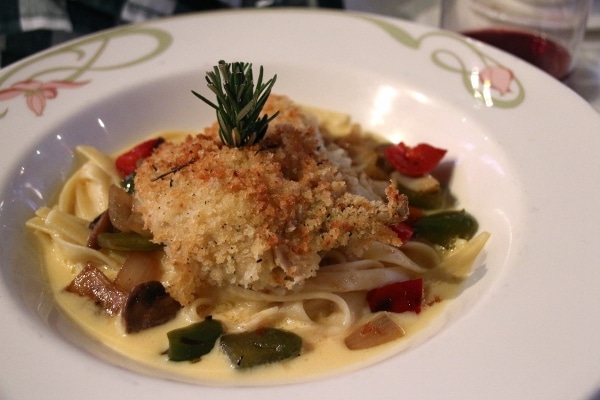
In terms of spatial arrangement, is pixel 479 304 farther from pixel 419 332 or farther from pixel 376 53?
pixel 376 53

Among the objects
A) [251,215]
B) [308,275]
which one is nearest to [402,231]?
[308,275]

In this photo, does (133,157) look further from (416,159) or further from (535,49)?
(535,49)

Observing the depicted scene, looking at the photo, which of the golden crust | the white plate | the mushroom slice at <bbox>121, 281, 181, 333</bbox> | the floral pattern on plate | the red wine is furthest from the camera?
the red wine

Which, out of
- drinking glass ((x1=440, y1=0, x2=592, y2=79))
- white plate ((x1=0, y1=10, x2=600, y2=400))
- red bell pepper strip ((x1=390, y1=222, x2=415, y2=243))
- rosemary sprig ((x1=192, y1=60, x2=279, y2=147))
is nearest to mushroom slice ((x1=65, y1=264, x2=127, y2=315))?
white plate ((x1=0, y1=10, x2=600, y2=400))

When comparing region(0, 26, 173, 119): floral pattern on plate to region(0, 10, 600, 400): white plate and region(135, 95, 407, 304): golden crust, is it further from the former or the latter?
region(135, 95, 407, 304): golden crust

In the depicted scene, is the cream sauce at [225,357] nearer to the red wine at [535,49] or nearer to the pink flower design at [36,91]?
the pink flower design at [36,91]

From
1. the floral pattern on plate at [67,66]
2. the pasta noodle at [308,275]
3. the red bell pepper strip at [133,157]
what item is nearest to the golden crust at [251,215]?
the pasta noodle at [308,275]
